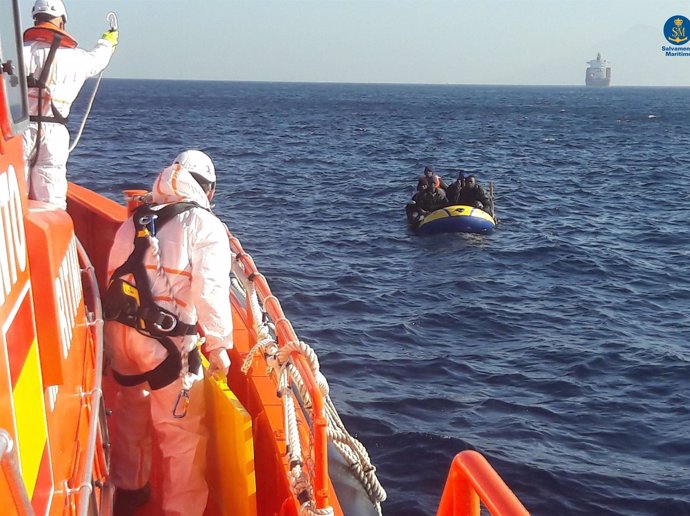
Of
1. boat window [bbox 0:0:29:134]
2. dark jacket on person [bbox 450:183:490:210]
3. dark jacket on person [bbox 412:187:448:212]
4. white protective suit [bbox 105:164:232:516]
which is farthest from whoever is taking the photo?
dark jacket on person [bbox 412:187:448:212]

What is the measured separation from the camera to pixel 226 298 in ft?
11.2

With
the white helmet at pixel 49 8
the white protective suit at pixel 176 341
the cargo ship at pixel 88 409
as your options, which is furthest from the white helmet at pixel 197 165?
the white helmet at pixel 49 8

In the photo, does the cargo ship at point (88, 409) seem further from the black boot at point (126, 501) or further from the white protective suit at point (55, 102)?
the white protective suit at point (55, 102)

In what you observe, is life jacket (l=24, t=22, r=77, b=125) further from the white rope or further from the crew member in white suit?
the white rope

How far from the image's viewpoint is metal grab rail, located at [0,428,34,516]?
59.7 inches

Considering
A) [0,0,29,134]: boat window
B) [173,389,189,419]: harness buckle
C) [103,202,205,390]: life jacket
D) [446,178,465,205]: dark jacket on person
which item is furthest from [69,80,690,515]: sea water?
[0,0,29,134]: boat window

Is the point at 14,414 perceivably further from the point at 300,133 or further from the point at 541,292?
the point at 300,133

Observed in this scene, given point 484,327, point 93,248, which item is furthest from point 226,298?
point 484,327

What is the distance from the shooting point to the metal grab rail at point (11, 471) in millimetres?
1516

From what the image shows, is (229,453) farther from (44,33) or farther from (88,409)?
(44,33)

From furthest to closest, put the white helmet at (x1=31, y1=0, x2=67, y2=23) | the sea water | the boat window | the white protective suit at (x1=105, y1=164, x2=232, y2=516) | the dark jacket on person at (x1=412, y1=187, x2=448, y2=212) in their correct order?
the dark jacket on person at (x1=412, y1=187, x2=448, y2=212)
the sea water
the white helmet at (x1=31, y1=0, x2=67, y2=23)
the white protective suit at (x1=105, y1=164, x2=232, y2=516)
the boat window

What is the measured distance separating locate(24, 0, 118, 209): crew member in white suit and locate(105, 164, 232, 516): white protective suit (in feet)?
3.55

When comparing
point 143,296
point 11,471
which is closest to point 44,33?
point 143,296

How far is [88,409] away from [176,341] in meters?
0.47
